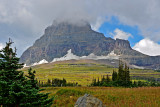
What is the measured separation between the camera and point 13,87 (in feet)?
32.8

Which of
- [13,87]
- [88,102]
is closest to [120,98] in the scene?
[88,102]

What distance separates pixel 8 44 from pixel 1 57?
4.21ft

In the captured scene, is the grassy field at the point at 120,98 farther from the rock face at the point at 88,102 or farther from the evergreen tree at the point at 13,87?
the rock face at the point at 88,102

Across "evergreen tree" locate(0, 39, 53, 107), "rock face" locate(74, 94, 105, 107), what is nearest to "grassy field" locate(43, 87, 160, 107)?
"evergreen tree" locate(0, 39, 53, 107)

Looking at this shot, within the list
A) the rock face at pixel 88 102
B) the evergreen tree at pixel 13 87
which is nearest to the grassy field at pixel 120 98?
the evergreen tree at pixel 13 87

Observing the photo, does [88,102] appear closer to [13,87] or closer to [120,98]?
[13,87]

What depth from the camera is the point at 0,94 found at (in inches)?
413

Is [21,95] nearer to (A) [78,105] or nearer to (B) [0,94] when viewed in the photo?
(B) [0,94]

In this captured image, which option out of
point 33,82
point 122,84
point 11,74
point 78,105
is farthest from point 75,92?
point 122,84

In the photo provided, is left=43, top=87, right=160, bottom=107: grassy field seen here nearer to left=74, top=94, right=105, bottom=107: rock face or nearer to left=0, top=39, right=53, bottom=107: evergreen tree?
left=0, top=39, right=53, bottom=107: evergreen tree

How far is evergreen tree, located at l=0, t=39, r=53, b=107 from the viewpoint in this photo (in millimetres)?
10078

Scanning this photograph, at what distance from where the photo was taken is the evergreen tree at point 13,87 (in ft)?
33.1

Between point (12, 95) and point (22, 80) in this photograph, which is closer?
point (12, 95)

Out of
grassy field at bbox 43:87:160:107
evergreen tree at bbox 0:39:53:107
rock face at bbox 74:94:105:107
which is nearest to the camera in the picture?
evergreen tree at bbox 0:39:53:107
